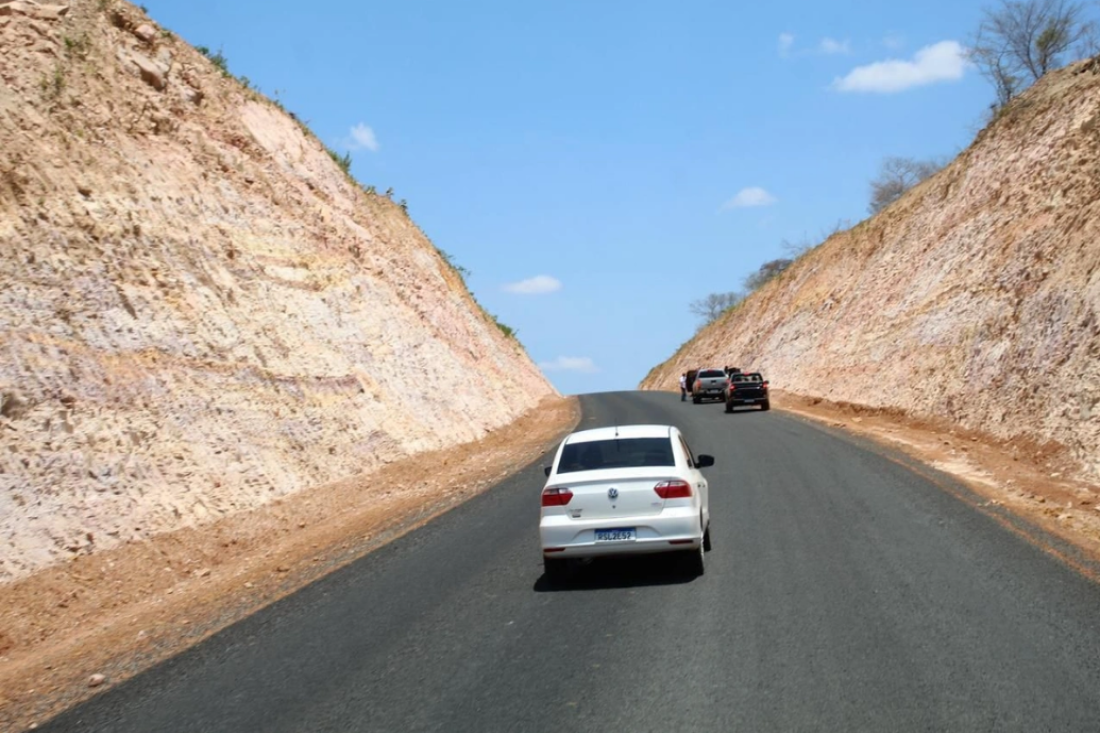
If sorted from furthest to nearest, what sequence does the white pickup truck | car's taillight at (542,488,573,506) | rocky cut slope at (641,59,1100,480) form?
1. the white pickup truck
2. rocky cut slope at (641,59,1100,480)
3. car's taillight at (542,488,573,506)

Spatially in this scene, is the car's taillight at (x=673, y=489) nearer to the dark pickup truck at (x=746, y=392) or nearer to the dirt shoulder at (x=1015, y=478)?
the dirt shoulder at (x=1015, y=478)

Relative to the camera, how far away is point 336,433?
24.1m

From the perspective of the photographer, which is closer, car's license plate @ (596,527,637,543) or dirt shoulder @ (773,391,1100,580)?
car's license plate @ (596,527,637,543)

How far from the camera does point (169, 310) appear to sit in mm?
21547

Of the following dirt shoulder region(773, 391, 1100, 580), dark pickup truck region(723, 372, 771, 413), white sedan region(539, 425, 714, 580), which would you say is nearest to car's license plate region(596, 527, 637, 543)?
white sedan region(539, 425, 714, 580)

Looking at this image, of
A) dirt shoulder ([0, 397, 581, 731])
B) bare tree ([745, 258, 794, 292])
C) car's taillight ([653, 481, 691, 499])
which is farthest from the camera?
bare tree ([745, 258, 794, 292])

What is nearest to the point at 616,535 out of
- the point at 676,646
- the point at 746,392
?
the point at 676,646

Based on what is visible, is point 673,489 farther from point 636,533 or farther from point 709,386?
point 709,386

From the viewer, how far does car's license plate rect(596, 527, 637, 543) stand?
11.4 meters

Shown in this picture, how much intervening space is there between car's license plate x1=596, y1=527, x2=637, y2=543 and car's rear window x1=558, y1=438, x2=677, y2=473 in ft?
2.69

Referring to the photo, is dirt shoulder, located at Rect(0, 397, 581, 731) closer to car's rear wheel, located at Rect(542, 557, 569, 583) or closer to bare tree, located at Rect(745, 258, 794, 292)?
car's rear wheel, located at Rect(542, 557, 569, 583)

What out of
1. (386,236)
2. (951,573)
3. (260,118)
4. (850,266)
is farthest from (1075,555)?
(850,266)

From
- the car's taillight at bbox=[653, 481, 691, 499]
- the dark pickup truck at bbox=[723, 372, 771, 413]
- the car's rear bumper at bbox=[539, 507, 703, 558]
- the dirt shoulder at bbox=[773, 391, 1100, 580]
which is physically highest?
the dark pickup truck at bbox=[723, 372, 771, 413]

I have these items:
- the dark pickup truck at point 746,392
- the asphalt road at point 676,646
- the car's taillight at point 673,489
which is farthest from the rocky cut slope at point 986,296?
the car's taillight at point 673,489
